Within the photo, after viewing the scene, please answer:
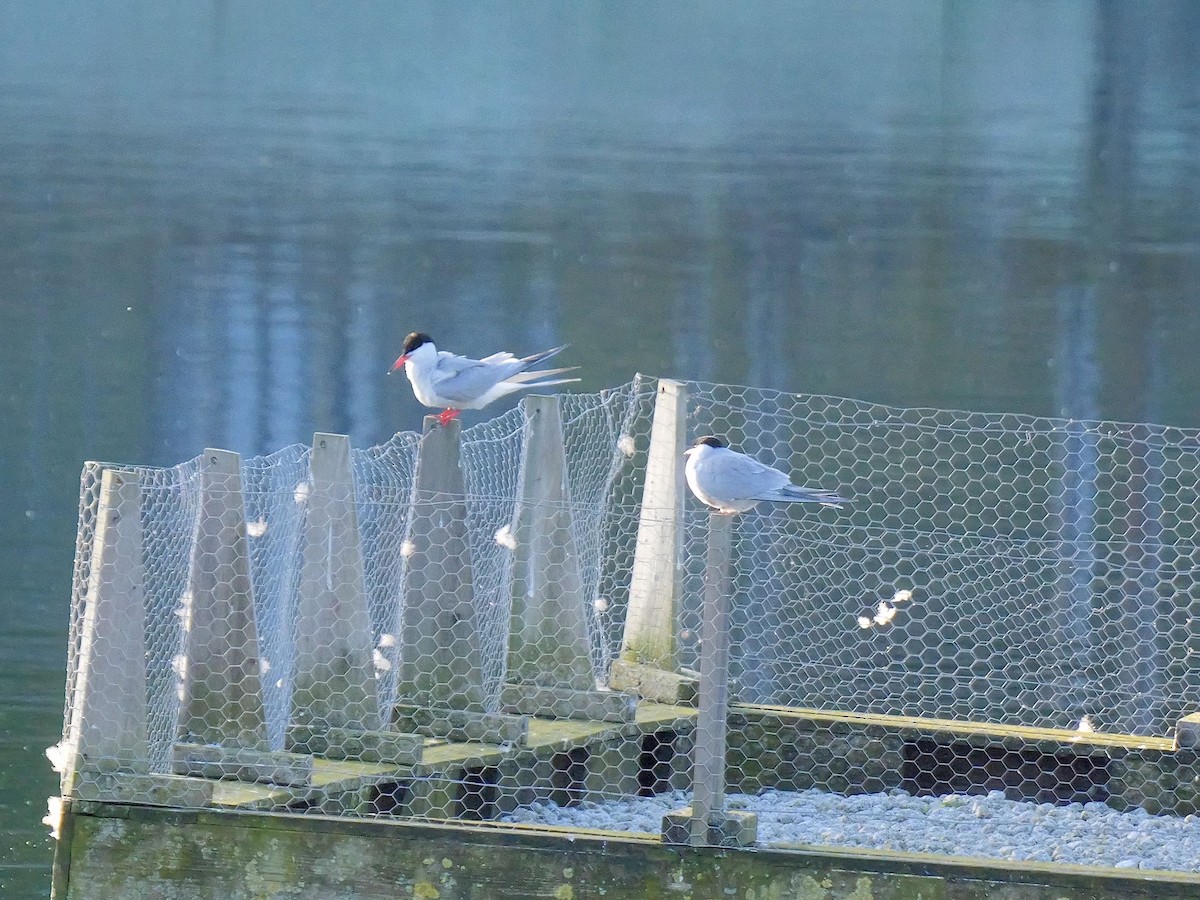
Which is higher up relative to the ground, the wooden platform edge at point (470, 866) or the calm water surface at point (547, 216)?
the calm water surface at point (547, 216)

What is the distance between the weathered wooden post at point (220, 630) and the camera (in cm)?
715

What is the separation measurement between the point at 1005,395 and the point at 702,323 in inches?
180

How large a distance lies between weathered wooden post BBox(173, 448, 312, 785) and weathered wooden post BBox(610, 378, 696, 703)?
6.14 feet

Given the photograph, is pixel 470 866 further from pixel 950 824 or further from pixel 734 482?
pixel 950 824

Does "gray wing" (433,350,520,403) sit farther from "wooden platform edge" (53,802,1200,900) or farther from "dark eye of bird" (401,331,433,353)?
"wooden platform edge" (53,802,1200,900)

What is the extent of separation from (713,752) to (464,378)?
8.36 feet

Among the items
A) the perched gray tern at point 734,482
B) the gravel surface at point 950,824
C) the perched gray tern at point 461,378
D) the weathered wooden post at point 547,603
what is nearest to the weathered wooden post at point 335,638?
the gravel surface at point 950,824

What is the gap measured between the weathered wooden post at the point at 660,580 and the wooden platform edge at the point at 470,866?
1994 mm

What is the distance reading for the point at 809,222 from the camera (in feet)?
98.9

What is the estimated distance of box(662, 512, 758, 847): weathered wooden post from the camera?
253 inches

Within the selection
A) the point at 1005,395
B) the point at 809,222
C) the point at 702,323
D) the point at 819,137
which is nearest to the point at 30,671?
the point at 1005,395

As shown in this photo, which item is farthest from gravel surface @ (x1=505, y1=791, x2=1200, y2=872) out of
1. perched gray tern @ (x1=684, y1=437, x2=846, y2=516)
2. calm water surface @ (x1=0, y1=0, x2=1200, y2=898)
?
calm water surface @ (x1=0, y1=0, x2=1200, y2=898)

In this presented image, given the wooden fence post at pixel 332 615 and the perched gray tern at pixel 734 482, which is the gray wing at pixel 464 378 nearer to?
the wooden fence post at pixel 332 615

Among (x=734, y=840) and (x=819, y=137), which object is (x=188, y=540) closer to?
(x=734, y=840)
